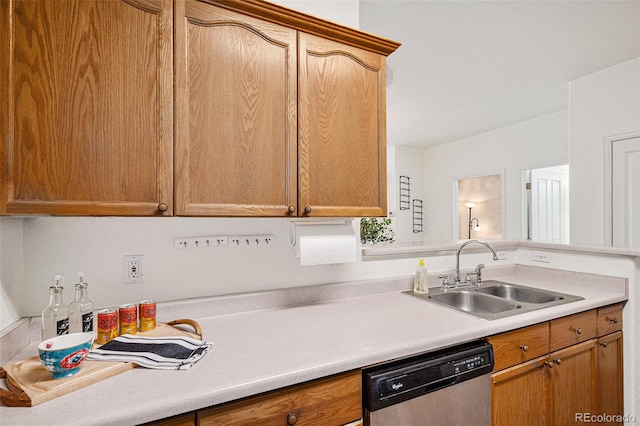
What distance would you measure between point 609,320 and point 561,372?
0.48 metres

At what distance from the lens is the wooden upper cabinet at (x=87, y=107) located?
3.00 feet

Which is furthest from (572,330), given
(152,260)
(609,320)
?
(152,260)

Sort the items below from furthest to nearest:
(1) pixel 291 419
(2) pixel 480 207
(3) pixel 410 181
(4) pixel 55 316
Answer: (3) pixel 410 181, (2) pixel 480 207, (4) pixel 55 316, (1) pixel 291 419

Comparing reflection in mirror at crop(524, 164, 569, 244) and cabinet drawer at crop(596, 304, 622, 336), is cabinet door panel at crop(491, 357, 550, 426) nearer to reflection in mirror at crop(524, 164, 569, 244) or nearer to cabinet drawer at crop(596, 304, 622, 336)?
cabinet drawer at crop(596, 304, 622, 336)

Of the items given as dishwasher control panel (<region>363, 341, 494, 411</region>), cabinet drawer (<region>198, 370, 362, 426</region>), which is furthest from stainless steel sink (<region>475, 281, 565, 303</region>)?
cabinet drawer (<region>198, 370, 362, 426</region>)

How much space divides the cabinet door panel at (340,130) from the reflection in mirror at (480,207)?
470cm

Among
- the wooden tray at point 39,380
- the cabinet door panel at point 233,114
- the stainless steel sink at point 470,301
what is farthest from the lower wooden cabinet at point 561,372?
the wooden tray at point 39,380

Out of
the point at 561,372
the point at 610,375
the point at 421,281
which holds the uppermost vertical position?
the point at 421,281

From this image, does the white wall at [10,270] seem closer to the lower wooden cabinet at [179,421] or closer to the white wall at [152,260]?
the white wall at [152,260]

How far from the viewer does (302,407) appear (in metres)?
0.96

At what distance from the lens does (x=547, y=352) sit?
1.47 metres

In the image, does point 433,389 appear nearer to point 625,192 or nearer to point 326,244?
point 326,244

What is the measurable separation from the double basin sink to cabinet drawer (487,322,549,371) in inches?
8.1

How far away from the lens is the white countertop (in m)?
0.79
